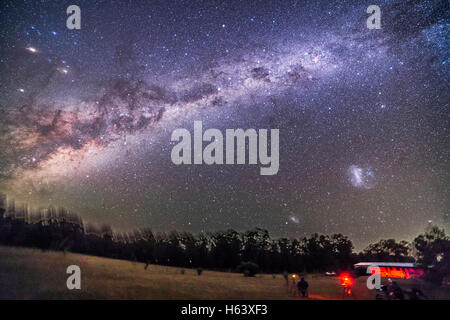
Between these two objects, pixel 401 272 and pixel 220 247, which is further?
pixel 220 247

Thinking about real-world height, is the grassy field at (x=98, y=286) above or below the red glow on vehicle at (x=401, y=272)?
above

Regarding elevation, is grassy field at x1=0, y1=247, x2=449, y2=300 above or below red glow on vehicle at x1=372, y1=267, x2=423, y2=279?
above

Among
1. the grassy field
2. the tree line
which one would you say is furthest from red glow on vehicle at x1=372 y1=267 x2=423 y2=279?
the grassy field

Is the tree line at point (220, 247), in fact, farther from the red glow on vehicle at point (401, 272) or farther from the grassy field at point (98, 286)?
the grassy field at point (98, 286)

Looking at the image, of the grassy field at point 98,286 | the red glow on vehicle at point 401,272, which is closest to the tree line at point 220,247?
the red glow on vehicle at point 401,272

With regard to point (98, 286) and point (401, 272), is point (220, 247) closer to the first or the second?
point (401, 272)

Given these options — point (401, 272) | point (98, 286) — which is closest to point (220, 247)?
point (401, 272)

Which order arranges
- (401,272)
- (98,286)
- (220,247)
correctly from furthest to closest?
(220,247), (401,272), (98,286)

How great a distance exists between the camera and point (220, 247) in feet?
185

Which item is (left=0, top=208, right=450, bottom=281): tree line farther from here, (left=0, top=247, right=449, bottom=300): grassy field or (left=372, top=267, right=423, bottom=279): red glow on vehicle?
(left=0, top=247, right=449, bottom=300): grassy field

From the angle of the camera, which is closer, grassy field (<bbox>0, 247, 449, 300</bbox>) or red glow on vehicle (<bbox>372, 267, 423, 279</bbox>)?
grassy field (<bbox>0, 247, 449, 300</bbox>)

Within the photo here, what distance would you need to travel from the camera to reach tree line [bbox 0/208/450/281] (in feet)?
120

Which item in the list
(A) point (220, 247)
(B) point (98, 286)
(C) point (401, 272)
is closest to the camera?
(B) point (98, 286)

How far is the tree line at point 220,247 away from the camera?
36.5 m
